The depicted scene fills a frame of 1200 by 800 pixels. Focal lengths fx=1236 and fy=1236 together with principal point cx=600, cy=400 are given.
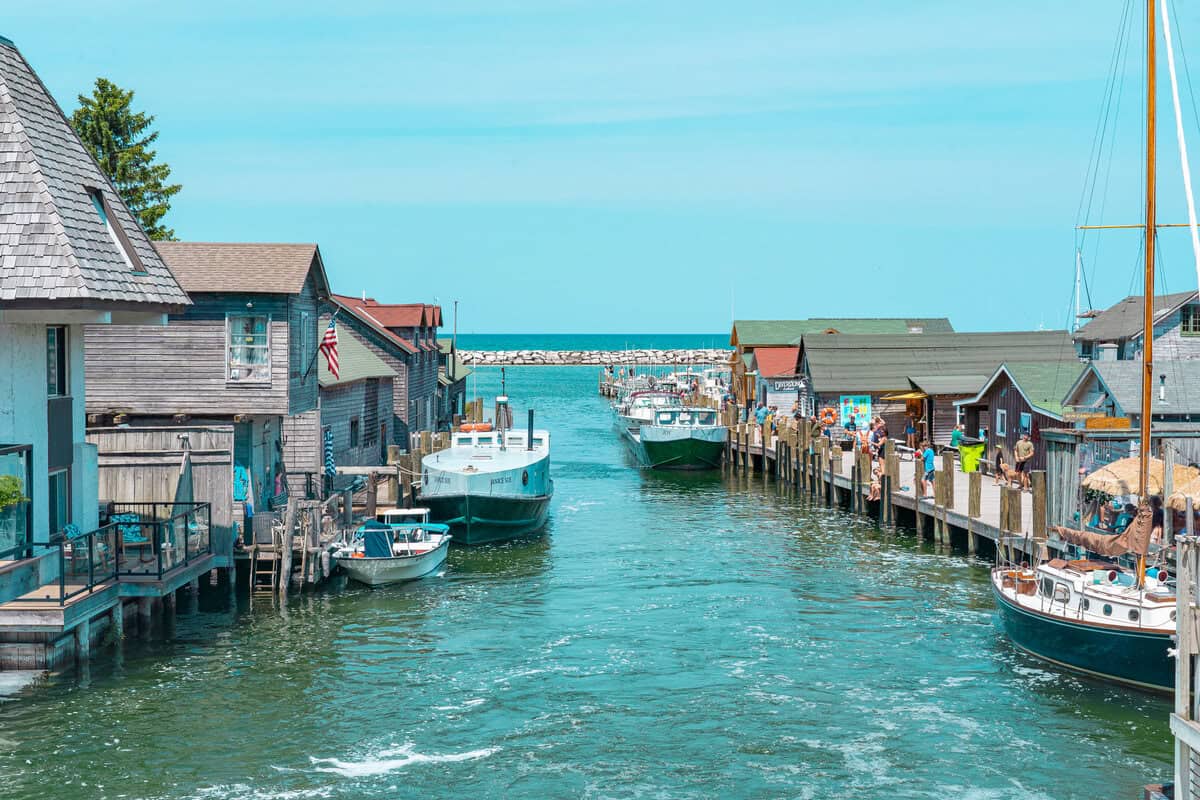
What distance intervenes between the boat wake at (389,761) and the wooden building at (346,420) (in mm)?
17104

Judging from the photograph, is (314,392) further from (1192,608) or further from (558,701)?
(1192,608)

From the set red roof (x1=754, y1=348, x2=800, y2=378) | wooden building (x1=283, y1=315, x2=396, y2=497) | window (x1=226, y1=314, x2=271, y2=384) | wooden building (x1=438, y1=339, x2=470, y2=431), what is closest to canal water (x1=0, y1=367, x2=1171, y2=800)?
wooden building (x1=283, y1=315, x2=396, y2=497)

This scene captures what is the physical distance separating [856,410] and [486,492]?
27.6m

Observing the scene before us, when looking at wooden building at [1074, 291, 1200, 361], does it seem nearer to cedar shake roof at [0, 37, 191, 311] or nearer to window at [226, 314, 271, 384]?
window at [226, 314, 271, 384]

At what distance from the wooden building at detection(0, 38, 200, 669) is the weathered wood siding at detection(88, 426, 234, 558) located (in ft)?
8.29

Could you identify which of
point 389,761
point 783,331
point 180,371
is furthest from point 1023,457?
point 783,331

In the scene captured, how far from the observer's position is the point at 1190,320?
53.8 metres

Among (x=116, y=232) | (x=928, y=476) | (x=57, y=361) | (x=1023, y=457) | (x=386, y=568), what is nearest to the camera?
(x=116, y=232)

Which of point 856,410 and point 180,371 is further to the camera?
point 856,410

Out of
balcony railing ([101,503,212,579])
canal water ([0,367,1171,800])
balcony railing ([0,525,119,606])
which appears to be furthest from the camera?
balcony railing ([101,503,212,579])

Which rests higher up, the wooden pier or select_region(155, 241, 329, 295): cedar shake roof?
select_region(155, 241, 329, 295): cedar shake roof

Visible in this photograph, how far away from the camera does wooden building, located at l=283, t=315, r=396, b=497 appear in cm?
3569

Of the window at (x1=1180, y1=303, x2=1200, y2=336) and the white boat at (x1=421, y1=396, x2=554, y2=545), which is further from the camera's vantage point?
the window at (x1=1180, y1=303, x2=1200, y2=336)

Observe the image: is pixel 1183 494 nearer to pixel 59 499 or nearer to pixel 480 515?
pixel 480 515
